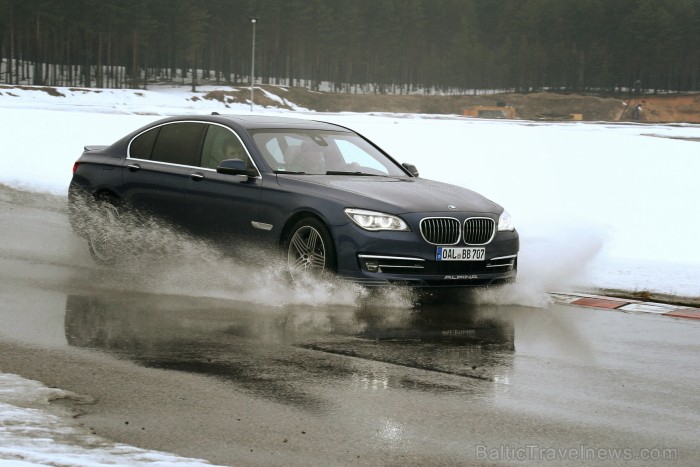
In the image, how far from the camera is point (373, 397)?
5922 mm

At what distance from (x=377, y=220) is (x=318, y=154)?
1461 millimetres

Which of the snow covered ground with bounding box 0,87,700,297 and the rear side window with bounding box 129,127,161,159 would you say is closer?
the rear side window with bounding box 129,127,161,159

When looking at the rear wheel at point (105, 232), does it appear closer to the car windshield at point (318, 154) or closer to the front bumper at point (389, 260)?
the car windshield at point (318, 154)

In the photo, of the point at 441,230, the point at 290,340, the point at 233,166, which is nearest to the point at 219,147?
the point at 233,166

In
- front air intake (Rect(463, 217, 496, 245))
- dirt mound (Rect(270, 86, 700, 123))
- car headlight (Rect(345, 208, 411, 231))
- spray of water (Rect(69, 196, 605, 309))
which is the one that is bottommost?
dirt mound (Rect(270, 86, 700, 123))

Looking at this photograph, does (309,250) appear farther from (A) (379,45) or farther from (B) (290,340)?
(A) (379,45)

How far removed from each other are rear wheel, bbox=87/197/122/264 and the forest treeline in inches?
4926

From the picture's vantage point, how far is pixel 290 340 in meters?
7.55

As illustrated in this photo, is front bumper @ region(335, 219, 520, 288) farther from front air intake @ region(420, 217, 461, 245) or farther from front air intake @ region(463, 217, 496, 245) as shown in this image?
front air intake @ region(463, 217, 496, 245)

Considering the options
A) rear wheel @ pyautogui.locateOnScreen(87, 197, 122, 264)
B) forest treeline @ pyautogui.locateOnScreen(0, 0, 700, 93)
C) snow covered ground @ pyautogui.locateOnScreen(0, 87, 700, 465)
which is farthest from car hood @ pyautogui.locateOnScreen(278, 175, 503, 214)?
forest treeline @ pyautogui.locateOnScreen(0, 0, 700, 93)

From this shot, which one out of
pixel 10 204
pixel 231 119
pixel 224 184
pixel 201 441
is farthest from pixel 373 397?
pixel 10 204

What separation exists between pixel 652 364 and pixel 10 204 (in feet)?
36.7

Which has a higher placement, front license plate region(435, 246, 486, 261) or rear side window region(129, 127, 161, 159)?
rear side window region(129, 127, 161, 159)

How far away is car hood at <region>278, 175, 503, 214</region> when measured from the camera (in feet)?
29.5
